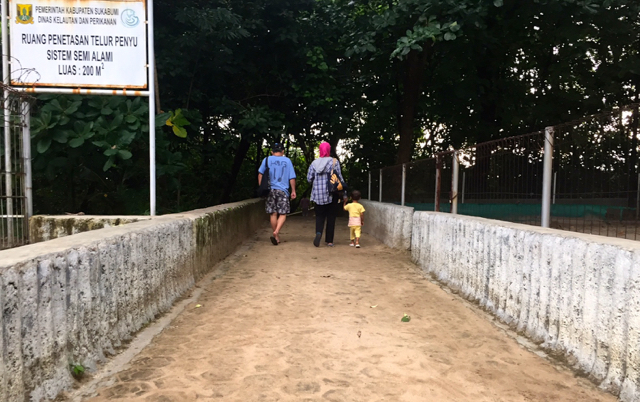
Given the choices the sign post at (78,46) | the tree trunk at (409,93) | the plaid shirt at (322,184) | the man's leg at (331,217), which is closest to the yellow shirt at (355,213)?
the man's leg at (331,217)

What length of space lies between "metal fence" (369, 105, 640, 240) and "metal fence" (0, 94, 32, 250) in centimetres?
514

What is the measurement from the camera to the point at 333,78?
13.2 m

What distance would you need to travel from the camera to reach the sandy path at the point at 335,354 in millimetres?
2811

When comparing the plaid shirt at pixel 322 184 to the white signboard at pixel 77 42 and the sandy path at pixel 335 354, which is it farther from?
the white signboard at pixel 77 42

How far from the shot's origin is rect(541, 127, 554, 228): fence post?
4.28 metres

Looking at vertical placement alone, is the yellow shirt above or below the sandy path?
above

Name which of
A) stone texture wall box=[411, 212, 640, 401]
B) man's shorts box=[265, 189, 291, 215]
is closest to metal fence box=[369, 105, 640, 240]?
stone texture wall box=[411, 212, 640, 401]

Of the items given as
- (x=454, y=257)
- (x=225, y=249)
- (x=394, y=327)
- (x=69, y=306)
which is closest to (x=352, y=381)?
(x=394, y=327)

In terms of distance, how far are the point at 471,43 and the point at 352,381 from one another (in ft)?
36.2

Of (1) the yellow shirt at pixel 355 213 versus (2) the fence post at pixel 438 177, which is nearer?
(2) the fence post at pixel 438 177

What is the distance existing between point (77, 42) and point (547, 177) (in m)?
5.06

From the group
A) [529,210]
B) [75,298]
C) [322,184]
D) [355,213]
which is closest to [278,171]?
[322,184]

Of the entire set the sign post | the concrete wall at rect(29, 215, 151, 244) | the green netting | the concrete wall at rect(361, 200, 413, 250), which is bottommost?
the concrete wall at rect(361, 200, 413, 250)

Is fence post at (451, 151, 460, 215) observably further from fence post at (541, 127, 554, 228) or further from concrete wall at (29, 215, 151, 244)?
concrete wall at (29, 215, 151, 244)
